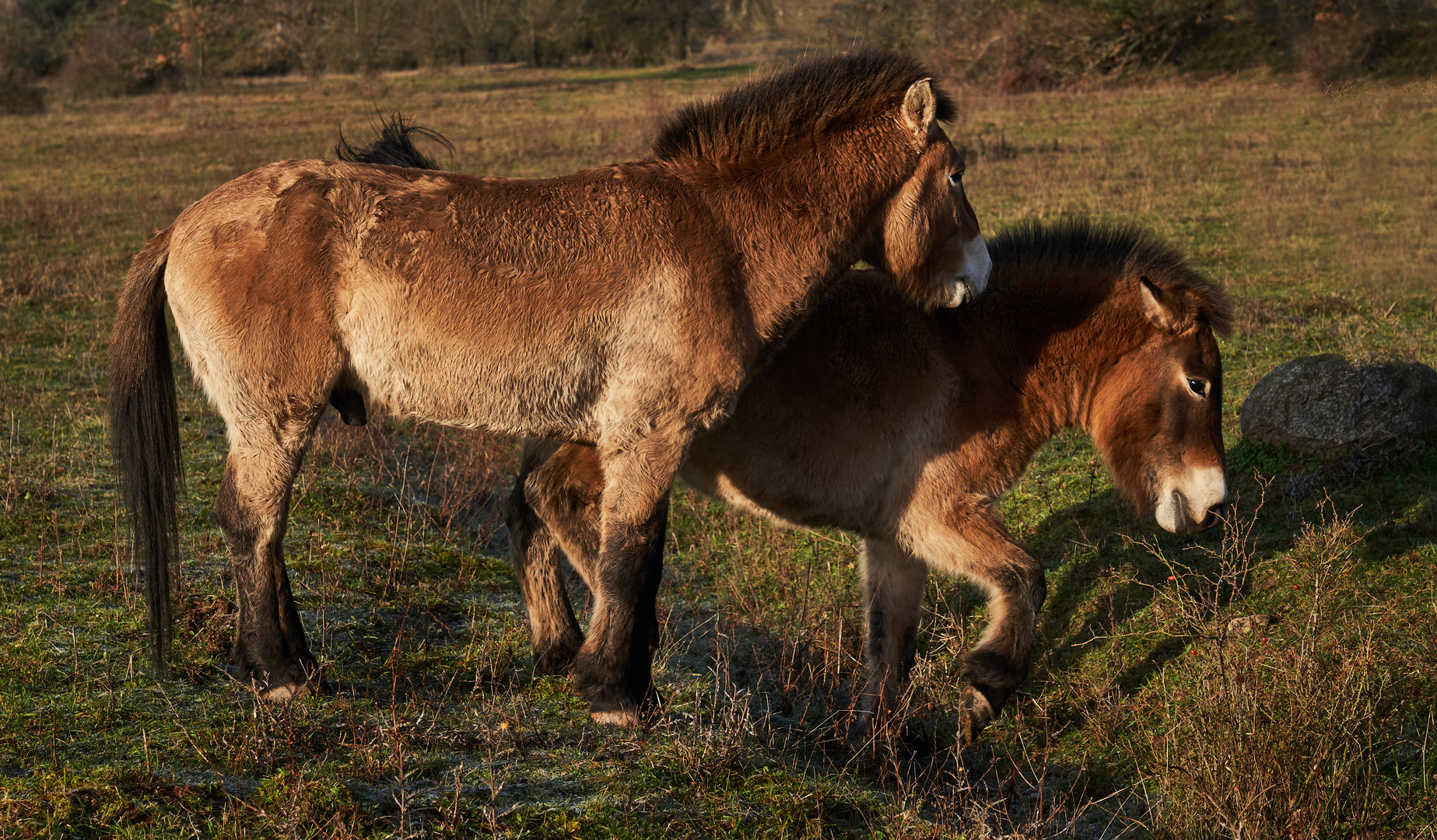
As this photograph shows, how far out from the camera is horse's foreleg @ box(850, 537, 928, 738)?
216 inches

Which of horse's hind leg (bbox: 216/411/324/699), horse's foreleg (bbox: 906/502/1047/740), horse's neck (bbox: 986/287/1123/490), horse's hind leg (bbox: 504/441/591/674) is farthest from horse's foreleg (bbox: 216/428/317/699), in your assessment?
horse's neck (bbox: 986/287/1123/490)

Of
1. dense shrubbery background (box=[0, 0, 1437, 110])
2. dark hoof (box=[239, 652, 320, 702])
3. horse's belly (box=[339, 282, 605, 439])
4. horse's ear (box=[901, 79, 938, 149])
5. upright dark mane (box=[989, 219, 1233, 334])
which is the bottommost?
dark hoof (box=[239, 652, 320, 702])

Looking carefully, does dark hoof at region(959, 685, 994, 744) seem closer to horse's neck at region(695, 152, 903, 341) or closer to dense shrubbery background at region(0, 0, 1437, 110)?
horse's neck at region(695, 152, 903, 341)

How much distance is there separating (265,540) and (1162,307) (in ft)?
13.0

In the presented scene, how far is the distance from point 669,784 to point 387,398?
5.99 ft

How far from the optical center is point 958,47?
33031mm

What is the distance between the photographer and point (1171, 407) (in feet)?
17.2

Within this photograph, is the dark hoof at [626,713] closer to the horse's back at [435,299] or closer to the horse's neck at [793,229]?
the horse's back at [435,299]

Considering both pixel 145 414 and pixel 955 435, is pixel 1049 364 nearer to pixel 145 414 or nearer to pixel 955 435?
pixel 955 435

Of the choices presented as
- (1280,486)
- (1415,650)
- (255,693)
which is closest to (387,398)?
(255,693)

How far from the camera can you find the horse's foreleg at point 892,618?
5.50 m

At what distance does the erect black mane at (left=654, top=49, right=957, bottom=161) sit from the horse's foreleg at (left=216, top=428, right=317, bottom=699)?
2060 mm

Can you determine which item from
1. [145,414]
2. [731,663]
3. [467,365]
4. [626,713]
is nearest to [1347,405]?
[731,663]

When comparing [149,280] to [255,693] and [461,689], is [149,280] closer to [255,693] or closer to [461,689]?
[255,693]
